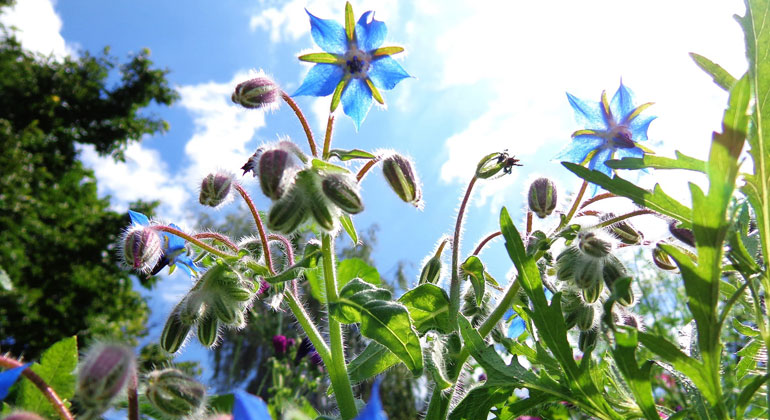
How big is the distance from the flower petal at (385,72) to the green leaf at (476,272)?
1.07 feet

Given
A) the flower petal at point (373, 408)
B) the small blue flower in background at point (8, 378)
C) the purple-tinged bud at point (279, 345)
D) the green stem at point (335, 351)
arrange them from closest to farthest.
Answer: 1. the flower petal at point (373, 408)
2. the small blue flower in background at point (8, 378)
3. the green stem at point (335, 351)
4. the purple-tinged bud at point (279, 345)

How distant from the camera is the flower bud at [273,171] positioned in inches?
23.5

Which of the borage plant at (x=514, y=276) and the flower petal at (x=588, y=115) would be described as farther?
the flower petal at (x=588, y=115)

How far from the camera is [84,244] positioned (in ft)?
28.6

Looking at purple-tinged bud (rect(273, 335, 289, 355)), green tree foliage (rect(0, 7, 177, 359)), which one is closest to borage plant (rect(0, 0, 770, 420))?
purple-tinged bud (rect(273, 335, 289, 355))

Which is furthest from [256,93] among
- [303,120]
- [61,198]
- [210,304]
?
[61,198]

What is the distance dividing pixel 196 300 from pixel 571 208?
499 mm

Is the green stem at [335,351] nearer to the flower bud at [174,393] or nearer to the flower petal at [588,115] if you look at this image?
the flower bud at [174,393]

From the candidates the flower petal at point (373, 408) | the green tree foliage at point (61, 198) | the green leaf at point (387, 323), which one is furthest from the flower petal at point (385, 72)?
the green tree foliage at point (61, 198)

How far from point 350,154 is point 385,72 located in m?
0.19

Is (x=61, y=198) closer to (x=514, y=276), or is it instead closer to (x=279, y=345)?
(x=279, y=345)

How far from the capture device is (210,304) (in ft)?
2.25

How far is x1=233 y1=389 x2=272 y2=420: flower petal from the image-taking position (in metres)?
0.30

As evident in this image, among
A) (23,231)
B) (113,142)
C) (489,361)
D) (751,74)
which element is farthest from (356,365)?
(113,142)
